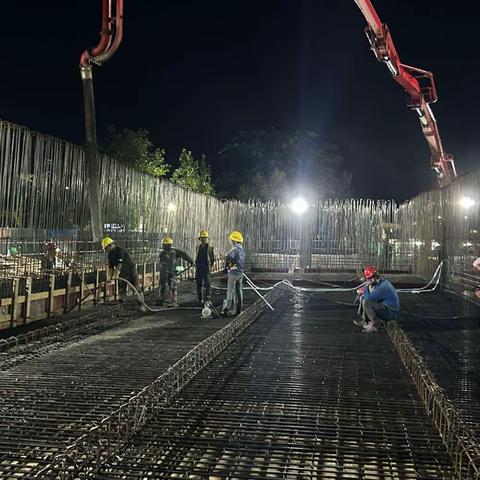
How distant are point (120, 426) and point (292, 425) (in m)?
1.28

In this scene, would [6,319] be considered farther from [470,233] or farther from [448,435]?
[470,233]

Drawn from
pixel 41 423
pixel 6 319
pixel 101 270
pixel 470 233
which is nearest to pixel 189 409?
pixel 41 423

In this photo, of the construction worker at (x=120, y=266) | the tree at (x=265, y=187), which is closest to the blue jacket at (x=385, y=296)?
the construction worker at (x=120, y=266)

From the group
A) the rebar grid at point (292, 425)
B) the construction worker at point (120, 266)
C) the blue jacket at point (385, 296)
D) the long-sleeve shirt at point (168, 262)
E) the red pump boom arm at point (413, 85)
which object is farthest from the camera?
the red pump boom arm at point (413, 85)

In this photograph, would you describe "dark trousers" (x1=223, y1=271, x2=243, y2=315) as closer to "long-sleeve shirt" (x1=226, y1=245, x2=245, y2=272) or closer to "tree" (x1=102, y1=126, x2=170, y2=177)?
"long-sleeve shirt" (x1=226, y1=245, x2=245, y2=272)

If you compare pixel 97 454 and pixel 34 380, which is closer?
pixel 97 454

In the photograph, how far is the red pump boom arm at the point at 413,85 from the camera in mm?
15695

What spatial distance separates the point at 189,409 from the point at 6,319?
4.92 meters

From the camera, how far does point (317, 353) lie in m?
6.89

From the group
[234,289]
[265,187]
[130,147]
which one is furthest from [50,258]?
[265,187]

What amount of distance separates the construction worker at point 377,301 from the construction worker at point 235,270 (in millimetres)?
2089

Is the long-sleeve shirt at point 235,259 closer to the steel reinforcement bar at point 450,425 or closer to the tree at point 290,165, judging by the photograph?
the steel reinforcement bar at point 450,425

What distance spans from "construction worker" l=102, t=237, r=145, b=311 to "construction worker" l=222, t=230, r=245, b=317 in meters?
1.60

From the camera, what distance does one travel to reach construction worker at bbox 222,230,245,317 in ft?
30.2
